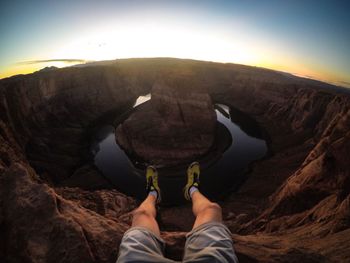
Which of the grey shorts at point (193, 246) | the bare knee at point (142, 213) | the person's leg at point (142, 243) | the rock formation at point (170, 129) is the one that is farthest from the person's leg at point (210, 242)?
the rock formation at point (170, 129)

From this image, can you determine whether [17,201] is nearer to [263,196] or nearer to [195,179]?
[195,179]

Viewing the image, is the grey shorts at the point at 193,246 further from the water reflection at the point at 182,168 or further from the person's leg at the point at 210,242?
the water reflection at the point at 182,168

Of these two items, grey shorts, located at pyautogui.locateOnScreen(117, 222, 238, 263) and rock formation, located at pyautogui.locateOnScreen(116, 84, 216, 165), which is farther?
rock formation, located at pyautogui.locateOnScreen(116, 84, 216, 165)

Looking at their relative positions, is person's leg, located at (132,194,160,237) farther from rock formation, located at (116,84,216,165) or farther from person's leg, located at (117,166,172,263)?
rock formation, located at (116,84,216,165)

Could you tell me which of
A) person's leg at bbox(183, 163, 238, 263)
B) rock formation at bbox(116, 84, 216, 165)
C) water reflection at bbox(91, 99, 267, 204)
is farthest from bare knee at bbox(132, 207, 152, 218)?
rock formation at bbox(116, 84, 216, 165)

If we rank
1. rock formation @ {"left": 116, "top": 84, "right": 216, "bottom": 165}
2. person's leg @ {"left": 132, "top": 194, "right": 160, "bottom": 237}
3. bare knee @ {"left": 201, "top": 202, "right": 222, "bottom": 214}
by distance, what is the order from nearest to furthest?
person's leg @ {"left": 132, "top": 194, "right": 160, "bottom": 237} → bare knee @ {"left": 201, "top": 202, "right": 222, "bottom": 214} → rock formation @ {"left": 116, "top": 84, "right": 216, "bottom": 165}

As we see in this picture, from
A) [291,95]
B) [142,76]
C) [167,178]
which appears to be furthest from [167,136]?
[142,76]

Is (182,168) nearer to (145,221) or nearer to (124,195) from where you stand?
(124,195)
